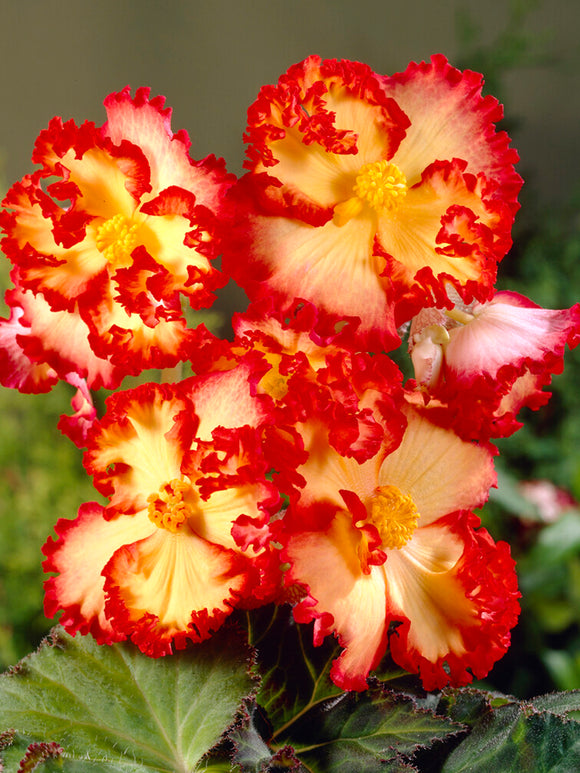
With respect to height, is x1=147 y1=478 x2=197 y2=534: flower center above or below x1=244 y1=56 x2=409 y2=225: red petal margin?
below

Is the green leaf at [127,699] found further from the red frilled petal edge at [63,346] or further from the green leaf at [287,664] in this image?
the red frilled petal edge at [63,346]

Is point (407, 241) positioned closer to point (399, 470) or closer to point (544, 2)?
point (399, 470)

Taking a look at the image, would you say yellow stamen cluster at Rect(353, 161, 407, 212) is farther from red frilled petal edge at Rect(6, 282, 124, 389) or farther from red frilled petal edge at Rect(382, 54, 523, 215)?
red frilled petal edge at Rect(6, 282, 124, 389)

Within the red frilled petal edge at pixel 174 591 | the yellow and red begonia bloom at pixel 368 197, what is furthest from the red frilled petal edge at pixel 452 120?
the red frilled petal edge at pixel 174 591

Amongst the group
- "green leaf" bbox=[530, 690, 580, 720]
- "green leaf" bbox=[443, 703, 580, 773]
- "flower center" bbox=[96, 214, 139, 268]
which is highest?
"flower center" bbox=[96, 214, 139, 268]

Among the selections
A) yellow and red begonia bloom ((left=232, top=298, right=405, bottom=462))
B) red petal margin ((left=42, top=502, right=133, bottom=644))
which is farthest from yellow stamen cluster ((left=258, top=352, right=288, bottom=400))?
red petal margin ((left=42, top=502, right=133, bottom=644))

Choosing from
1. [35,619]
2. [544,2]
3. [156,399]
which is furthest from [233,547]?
[544,2]

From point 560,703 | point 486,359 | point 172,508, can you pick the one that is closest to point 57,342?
point 172,508
